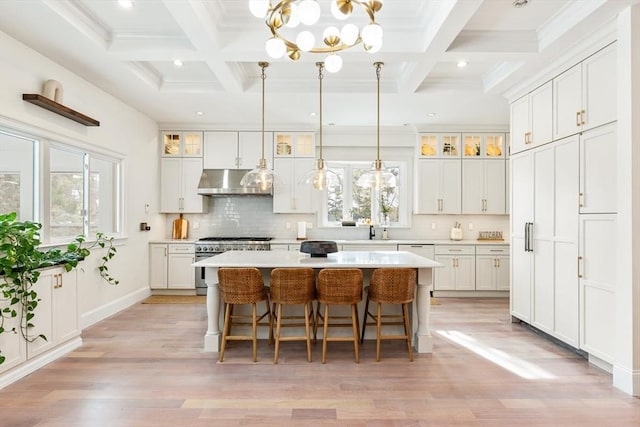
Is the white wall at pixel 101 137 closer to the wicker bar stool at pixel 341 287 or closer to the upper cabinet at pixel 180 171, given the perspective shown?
the upper cabinet at pixel 180 171

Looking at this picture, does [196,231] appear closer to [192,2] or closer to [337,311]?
[337,311]

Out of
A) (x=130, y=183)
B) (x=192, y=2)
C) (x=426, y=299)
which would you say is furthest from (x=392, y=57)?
(x=130, y=183)

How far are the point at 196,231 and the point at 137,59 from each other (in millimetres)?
3378

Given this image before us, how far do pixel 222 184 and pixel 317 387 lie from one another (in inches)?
154

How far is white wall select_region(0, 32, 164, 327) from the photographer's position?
321cm

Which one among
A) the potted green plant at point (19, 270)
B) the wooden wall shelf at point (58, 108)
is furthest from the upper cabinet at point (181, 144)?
Answer: the potted green plant at point (19, 270)

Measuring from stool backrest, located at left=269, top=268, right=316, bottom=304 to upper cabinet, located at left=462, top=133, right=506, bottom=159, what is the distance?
408 centimetres

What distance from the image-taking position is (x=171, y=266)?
583 centimetres

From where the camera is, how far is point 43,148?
359 cm

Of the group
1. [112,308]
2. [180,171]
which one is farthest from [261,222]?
[112,308]

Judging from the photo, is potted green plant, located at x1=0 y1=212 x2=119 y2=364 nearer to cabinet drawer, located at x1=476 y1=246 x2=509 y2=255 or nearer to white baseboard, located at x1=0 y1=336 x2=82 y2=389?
white baseboard, located at x1=0 y1=336 x2=82 y2=389

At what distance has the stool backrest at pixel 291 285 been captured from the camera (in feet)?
10.7

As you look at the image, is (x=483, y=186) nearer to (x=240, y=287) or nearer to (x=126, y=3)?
(x=240, y=287)

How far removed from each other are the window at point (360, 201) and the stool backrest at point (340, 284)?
331 centimetres
